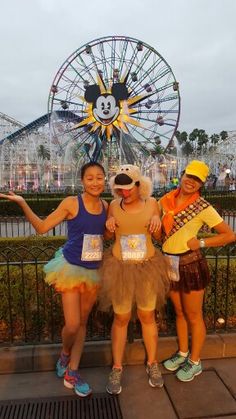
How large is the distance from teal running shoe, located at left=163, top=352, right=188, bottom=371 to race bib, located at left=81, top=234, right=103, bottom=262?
122 centimetres

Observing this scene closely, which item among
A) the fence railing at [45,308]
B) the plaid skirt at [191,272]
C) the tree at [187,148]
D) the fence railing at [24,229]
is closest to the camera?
the plaid skirt at [191,272]

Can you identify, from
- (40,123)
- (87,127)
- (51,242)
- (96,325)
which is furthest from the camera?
(40,123)

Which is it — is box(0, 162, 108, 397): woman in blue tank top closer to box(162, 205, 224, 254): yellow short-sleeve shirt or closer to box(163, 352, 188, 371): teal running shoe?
box(162, 205, 224, 254): yellow short-sleeve shirt

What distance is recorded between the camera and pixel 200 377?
3.18 m

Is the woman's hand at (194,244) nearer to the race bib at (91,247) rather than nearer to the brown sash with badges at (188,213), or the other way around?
the brown sash with badges at (188,213)

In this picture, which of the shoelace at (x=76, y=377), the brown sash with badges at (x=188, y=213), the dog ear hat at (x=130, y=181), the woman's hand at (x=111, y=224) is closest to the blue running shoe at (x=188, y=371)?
the shoelace at (x=76, y=377)

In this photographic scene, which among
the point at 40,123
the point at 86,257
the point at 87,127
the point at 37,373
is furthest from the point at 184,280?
the point at 40,123

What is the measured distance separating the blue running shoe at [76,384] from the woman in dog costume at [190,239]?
81cm

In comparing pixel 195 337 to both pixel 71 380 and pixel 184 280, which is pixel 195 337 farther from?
pixel 71 380

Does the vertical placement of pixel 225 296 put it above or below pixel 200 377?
above

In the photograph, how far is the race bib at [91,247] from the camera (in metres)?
2.91

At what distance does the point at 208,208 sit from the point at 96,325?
1.82 m

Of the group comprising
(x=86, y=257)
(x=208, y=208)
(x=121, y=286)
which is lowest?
(x=121, y=286)

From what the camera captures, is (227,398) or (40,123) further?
(40,123)
